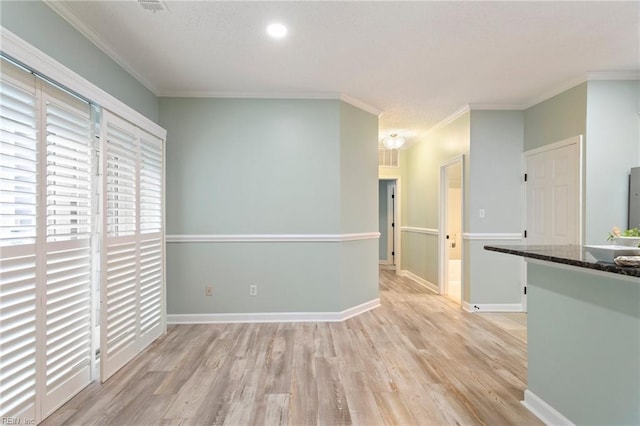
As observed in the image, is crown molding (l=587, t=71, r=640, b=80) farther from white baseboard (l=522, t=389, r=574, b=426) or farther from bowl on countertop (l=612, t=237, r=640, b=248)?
white baseboard (l=522, t=389, r=574, b=426)

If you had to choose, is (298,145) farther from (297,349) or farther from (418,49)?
(297,349)

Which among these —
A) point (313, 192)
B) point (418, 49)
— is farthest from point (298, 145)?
point (418, 49)

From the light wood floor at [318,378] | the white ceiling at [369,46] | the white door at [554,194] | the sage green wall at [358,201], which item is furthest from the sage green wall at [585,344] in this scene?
the sage green wall at [358,201]

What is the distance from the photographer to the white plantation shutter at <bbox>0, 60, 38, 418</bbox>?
161cm

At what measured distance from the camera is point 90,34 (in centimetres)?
237

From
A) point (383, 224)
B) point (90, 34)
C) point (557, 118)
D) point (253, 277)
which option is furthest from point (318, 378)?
point (383, 224)

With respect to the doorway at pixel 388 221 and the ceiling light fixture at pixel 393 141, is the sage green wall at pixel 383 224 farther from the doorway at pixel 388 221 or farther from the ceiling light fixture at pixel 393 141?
the ceiling light fixture at pixel 393 141

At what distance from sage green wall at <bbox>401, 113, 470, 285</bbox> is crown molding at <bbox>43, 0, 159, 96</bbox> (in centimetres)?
387

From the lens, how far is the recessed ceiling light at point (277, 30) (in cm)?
233

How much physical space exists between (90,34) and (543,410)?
4012 millimetres

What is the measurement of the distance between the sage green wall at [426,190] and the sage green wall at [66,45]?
12.9 ft

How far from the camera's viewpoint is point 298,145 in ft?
12.0

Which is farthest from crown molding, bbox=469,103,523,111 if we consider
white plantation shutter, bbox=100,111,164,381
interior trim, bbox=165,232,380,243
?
white plantation shutter, bbox=100,111,164,381

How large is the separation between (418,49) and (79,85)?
8.36 feet
